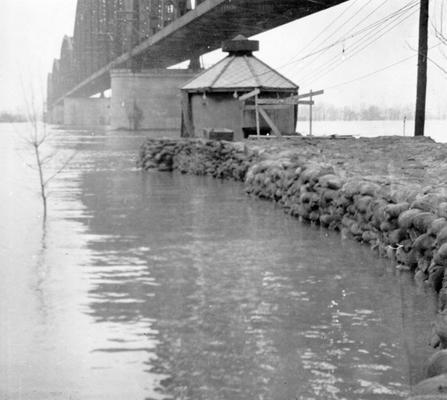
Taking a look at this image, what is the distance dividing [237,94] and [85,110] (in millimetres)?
70355

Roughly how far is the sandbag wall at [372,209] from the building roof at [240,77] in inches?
298

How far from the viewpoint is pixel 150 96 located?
2285 inches

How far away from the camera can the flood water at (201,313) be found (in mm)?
5000

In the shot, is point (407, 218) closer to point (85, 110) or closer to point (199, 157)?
point (199, 157)

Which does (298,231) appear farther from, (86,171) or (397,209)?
(86,171)

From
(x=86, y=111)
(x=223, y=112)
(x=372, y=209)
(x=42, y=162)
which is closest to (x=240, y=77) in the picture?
(x=223, y=112)

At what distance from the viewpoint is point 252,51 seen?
1062 inches

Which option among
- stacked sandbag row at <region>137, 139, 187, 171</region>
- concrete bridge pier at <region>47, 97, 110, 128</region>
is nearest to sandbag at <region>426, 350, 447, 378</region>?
stacked sandbag row at <region>137, 139, 187, 171</region>

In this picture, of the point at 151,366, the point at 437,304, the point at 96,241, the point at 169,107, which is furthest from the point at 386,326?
the point at 169,107

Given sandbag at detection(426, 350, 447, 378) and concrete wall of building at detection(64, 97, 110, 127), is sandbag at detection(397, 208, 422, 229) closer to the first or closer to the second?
sandbag at detection(426, 350, 447, 378)

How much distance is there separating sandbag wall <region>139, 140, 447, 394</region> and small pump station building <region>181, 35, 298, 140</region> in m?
7.52

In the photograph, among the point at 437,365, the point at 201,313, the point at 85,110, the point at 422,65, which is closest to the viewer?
the point at 437,365

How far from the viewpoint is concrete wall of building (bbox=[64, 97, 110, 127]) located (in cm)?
9194

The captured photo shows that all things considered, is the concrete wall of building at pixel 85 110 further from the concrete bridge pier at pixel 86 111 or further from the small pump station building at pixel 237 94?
the small pump station building at pixel 237 94
